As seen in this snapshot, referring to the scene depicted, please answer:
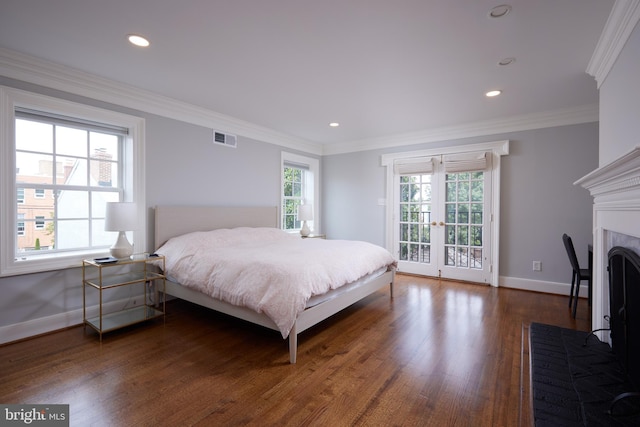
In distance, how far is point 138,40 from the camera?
2248mm

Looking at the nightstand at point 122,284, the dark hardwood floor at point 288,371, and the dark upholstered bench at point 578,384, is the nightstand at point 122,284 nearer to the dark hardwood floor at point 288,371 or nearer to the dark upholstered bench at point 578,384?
the dark hardwood floor at point 288,371

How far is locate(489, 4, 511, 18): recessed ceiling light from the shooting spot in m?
1.85

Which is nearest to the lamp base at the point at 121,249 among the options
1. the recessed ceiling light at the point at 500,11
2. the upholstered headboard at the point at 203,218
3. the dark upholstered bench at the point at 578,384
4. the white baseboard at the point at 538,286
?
the upholstered headboard at the point at 203,218

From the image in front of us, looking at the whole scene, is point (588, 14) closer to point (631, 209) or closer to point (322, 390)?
point (631, 209)

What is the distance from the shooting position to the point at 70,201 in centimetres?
293

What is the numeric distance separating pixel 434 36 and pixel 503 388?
248 centimetres

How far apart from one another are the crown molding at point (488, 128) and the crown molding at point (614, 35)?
139 cm

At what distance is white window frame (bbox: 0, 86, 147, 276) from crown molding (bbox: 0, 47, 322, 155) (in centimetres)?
13

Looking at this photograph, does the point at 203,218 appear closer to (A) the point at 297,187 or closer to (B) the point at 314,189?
(A) the point at 297,187

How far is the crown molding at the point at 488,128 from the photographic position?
3700mm

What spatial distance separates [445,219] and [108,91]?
4.71 m

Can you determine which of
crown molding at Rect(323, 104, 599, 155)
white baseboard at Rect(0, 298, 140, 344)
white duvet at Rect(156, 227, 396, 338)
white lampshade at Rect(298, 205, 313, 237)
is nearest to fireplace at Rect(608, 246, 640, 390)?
white duvet at Rect(156, 227, 396, 338)

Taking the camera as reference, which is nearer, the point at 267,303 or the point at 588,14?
the point at 588,14

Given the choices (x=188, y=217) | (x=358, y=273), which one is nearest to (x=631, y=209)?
(x=358, y=273)
